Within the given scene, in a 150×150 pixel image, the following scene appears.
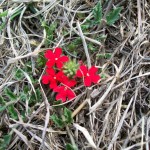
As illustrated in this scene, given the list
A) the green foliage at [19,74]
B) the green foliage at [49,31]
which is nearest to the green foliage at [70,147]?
the green foliage at [19,74]

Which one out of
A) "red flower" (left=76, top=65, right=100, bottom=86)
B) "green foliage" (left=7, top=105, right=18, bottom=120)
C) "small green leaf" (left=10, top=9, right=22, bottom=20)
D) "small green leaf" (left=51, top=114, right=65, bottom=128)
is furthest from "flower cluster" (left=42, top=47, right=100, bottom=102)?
"small green leaf" (left=10, top=9, right=22, bottom=20)

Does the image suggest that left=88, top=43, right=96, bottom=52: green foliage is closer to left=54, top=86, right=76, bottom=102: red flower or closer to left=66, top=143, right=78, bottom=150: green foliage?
left=54, top=86, right=76, bottom=102: red flower

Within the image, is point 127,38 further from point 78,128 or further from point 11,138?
point 11,138

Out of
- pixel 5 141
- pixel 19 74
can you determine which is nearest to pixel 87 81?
pixel 19 74

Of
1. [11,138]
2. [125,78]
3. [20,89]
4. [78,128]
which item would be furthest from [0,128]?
[125,78]

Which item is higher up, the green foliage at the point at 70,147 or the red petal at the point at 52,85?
the red petal at the point at 52,85

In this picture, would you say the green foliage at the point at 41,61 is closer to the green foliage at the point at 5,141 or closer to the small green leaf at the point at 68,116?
the small green leaf at the point at 68,116

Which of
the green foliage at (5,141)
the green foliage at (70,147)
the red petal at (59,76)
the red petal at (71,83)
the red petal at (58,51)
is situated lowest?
the green foliage at (70,147)
